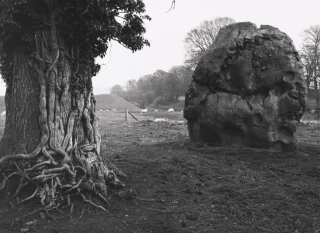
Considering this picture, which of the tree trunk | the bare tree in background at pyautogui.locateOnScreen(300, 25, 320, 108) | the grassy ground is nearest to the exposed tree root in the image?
the tree trunk

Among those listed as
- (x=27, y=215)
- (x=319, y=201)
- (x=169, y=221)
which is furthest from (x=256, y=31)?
(x=27, y=215)

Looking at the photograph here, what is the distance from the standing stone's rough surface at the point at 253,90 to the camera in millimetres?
10938

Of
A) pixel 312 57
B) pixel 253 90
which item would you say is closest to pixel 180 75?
pixel 312 57

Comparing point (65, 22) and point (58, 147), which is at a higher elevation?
point (65, 22)

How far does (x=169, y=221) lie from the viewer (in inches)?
210

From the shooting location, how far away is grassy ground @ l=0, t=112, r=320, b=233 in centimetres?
514

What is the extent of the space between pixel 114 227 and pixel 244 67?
770 cm

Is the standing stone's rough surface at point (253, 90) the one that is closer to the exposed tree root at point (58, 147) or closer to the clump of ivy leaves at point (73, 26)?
the clump of ivy leaves at point (73, 26)

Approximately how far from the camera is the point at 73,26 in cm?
628

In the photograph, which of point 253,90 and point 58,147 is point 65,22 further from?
point 253,90

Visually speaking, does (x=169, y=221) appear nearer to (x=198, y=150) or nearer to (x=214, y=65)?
(x=198, y=150)

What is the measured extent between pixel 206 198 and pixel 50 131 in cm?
303

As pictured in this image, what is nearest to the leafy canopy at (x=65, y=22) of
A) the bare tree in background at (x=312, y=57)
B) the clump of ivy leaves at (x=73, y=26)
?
the clump of ivy leaves at (x=73, y=26)

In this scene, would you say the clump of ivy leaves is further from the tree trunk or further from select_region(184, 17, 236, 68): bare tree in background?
select_region(184, 17, 236, 68): bare tree in background
